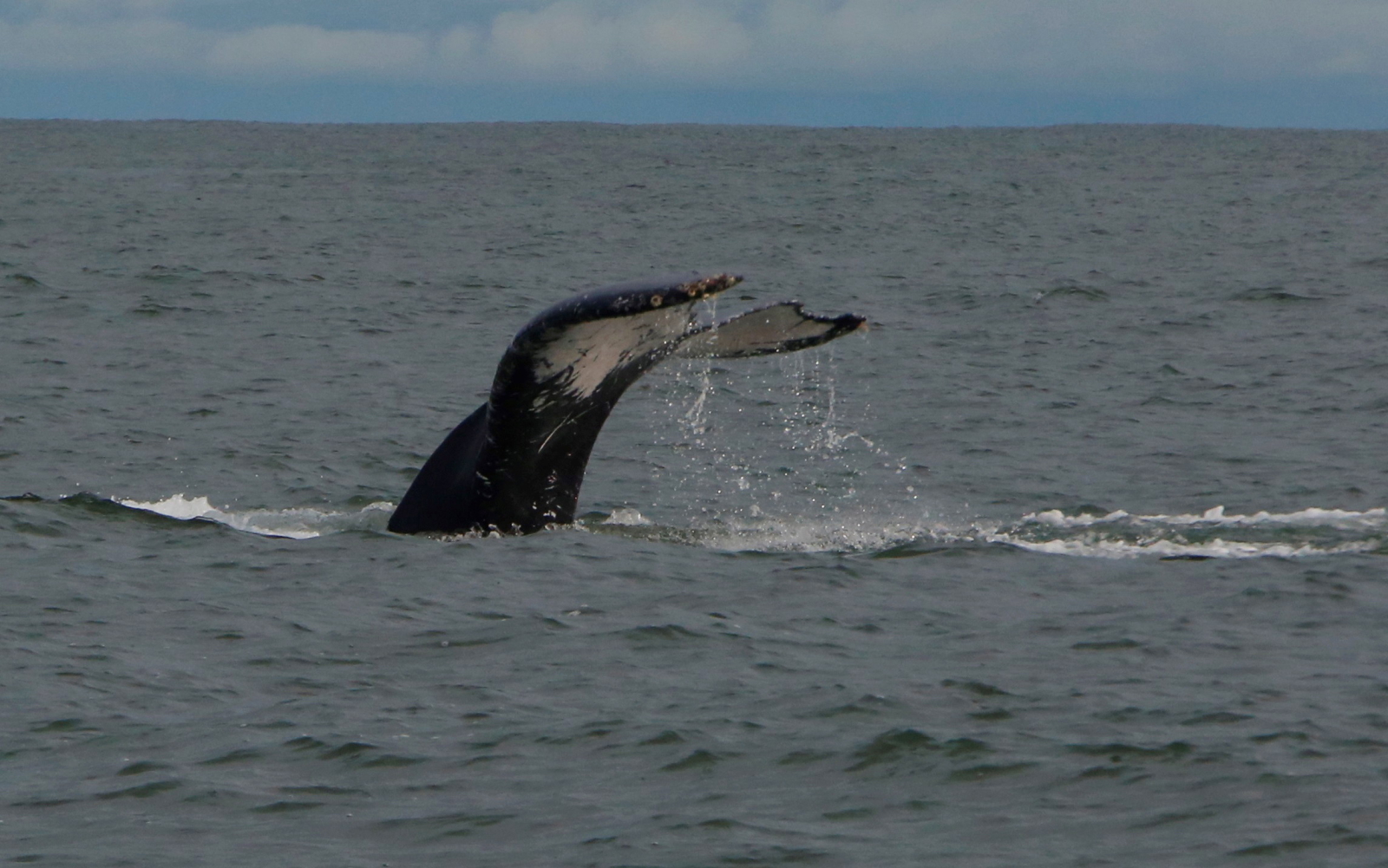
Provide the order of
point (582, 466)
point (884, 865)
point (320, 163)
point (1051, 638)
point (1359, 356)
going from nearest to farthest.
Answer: point (884, 865)
point (1051, 638)
point (582, 466)
point (1359, 356)
point (320, 163)

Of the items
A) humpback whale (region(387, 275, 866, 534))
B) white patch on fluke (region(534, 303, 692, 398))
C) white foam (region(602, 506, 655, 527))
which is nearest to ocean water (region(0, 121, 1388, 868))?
white foam (region(602, 506, 655, 527))

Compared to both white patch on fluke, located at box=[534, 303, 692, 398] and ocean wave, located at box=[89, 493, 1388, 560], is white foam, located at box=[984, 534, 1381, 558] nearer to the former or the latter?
ocean wave, located at box=[89, 493, 1388, 560]

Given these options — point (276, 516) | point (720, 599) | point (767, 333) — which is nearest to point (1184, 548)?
point (720, 599)

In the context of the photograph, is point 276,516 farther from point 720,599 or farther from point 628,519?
point 720,599

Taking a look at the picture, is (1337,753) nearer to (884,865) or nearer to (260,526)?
(884,865)

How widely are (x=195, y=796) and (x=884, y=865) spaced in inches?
96.6

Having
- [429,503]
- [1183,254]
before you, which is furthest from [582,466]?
[1183,254]

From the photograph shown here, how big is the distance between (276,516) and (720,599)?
3.79 m

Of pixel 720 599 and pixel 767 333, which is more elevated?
pixel 767 333

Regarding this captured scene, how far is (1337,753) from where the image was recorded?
23.8ft

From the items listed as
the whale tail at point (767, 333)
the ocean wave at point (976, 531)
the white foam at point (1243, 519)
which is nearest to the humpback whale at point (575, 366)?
the whale tail at point (767, 333)

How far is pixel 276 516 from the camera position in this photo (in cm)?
1253

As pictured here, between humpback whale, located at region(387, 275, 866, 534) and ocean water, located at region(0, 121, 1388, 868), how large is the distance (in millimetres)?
580

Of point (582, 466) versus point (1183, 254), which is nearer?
point (582, 466)
